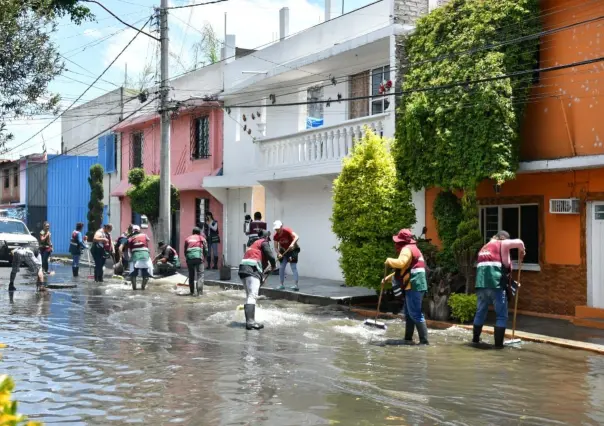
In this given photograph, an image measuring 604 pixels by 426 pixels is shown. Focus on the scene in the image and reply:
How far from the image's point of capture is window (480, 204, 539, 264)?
13.9 meters

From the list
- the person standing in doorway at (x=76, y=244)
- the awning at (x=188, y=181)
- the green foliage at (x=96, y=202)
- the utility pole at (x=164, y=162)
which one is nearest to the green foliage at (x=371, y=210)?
the utility pole at (x=164, y=162)

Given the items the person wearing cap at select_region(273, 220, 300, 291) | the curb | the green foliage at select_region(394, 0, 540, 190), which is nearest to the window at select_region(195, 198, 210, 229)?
the person wearing cap at select_region(273, 220, 300, 291)

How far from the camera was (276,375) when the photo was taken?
845 centimetres

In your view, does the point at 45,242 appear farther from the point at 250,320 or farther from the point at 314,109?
the point at 250,320

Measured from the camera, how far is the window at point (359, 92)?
18.8 meters

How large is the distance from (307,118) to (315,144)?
249 cm

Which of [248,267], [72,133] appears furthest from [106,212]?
[248,267]

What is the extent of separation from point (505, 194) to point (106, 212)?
2507 cm

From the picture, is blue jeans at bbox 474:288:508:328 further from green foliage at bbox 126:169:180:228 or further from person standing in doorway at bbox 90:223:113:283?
green foliage at bbox 126:169:180:228

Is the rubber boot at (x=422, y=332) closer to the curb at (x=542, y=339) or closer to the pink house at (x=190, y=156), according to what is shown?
the curb at (x=542, y=339)

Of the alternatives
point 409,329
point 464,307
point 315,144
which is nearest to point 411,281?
point 409,329

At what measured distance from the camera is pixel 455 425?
650 cm

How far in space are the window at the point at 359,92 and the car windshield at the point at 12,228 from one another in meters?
14.6

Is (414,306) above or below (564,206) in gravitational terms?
below
